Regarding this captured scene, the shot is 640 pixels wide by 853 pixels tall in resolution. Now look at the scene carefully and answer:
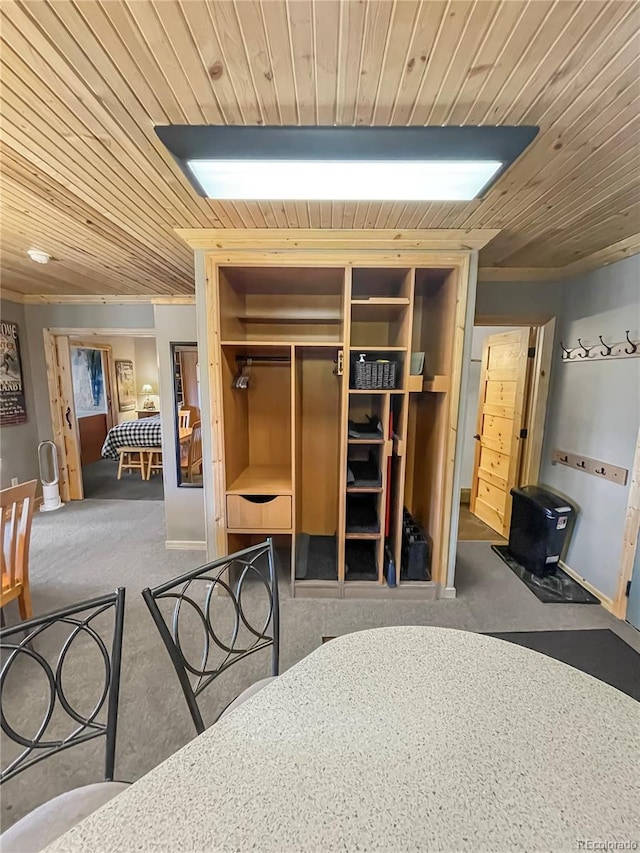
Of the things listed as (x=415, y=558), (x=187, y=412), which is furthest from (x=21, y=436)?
(x=415, y=558)

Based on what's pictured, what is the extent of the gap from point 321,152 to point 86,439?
22.0ft

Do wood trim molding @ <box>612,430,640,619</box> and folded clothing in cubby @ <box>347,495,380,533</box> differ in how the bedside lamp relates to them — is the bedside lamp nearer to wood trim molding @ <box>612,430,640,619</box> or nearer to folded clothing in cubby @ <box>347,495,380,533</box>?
folded clothing in cubby @ <box>347,495,380,533</box>

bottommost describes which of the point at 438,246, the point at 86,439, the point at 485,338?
the point at 86,439

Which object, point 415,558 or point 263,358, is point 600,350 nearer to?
point 415,558

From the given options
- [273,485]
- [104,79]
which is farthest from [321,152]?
[273,485]

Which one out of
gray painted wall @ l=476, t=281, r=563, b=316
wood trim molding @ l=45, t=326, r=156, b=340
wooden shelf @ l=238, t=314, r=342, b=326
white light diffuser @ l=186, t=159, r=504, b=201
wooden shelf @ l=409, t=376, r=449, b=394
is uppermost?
white light diffuser @ l=186, t=159, r=504, b=201

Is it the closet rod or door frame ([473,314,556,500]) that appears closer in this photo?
the closet rod

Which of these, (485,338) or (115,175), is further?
(485,338)

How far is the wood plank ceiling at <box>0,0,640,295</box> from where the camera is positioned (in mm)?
939

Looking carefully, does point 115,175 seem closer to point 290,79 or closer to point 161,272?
point 290,79

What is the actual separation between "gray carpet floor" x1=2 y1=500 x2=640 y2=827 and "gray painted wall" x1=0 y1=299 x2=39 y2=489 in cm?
A: 63

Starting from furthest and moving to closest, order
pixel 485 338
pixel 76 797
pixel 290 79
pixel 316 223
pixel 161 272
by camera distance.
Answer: pixel 485 338 < pixel 161 272 < pixel 316 223 < pixel 290 79 < pixel 76 797

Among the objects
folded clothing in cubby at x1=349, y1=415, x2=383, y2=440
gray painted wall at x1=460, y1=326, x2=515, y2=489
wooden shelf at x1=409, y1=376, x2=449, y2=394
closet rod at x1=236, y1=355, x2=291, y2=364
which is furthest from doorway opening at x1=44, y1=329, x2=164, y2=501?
gray painted wall at x1=460, y1=326, x2=515, y2=489

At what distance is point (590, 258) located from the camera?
2.62 meters
